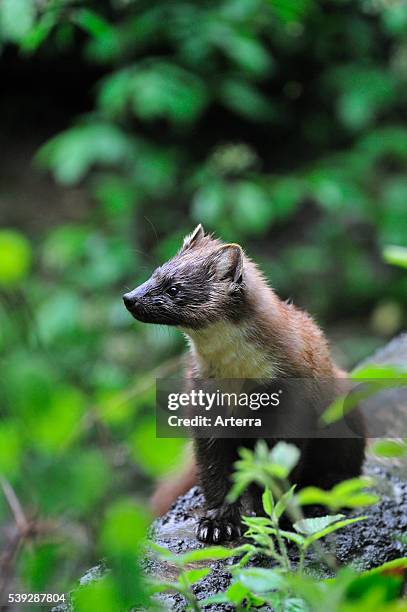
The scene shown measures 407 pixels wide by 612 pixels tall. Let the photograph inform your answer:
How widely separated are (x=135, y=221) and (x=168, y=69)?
722 millimetres

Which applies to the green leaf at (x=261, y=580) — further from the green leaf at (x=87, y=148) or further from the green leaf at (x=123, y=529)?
the green leaf at (x=87, y=148)

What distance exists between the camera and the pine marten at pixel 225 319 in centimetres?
152

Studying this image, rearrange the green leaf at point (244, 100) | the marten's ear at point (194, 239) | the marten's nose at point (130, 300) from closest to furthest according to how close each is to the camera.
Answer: the marten's nose at point (130, 300) → the marten's ear at point (194, 239) → the green leaf at point (244, 100)

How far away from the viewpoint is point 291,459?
106 cm

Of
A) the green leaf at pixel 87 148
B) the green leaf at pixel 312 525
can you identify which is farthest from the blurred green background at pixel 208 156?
the green leaf at pixel 312 525

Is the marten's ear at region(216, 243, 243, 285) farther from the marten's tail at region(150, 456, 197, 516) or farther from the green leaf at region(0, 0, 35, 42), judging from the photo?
the green leaf at region(0, 0, 35, 42)

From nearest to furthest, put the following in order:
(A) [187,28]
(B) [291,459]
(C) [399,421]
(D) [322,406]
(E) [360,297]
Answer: (B) [291,459] < (D) [322,406] < (C) [399,421] < (A) [187,28] < (E) [360,297]

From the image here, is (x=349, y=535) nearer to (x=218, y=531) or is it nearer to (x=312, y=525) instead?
(x=218, y=531)

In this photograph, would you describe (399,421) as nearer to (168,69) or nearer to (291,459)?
(291,459)

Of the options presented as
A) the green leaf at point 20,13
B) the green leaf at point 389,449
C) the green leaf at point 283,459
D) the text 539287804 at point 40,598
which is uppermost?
the green leaf at point 20,13

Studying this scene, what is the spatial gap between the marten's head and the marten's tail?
0.58 m

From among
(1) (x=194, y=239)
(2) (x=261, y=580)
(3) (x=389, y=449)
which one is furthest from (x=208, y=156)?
(2) (x=261, y=580)

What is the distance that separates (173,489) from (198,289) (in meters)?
0.75

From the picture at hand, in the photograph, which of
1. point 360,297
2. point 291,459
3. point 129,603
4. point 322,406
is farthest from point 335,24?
point 129,603
